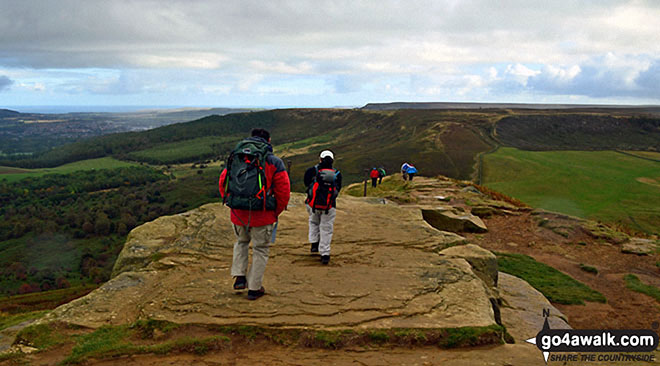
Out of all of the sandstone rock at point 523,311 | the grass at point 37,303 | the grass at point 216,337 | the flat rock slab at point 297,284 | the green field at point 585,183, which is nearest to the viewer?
the grass at point 216,337

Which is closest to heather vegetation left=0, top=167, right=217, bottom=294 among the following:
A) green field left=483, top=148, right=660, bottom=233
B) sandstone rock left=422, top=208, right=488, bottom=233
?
sandstone rock left=422, top=208, right=488, bottom=233

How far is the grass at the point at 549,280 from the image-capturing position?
36.5 ft

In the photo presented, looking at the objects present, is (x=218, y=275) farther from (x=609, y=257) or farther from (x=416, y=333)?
(x=609, y=257)

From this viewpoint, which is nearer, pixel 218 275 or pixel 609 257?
pixel 218 275

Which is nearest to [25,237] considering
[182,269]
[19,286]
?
[19,286]

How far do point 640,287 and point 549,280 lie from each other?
2.73 meters

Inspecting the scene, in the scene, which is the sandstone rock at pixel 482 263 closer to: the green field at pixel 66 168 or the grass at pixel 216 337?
the grass at pixel 216 337

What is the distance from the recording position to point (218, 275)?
26.2 feet

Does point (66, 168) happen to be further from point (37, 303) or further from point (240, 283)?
point (240, 283)

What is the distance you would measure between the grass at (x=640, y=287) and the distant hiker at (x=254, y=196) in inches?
468

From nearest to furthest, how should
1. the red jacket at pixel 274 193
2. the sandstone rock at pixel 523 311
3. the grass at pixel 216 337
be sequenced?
the grass at pixel 216 337
the red jacket at pixel 274 193
the sandstone rock at pixel 523 311

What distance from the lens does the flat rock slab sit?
6398 millimetres

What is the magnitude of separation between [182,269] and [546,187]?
43.9m

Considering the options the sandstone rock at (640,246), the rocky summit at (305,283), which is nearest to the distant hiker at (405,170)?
the sandstone rock at (640,246)
